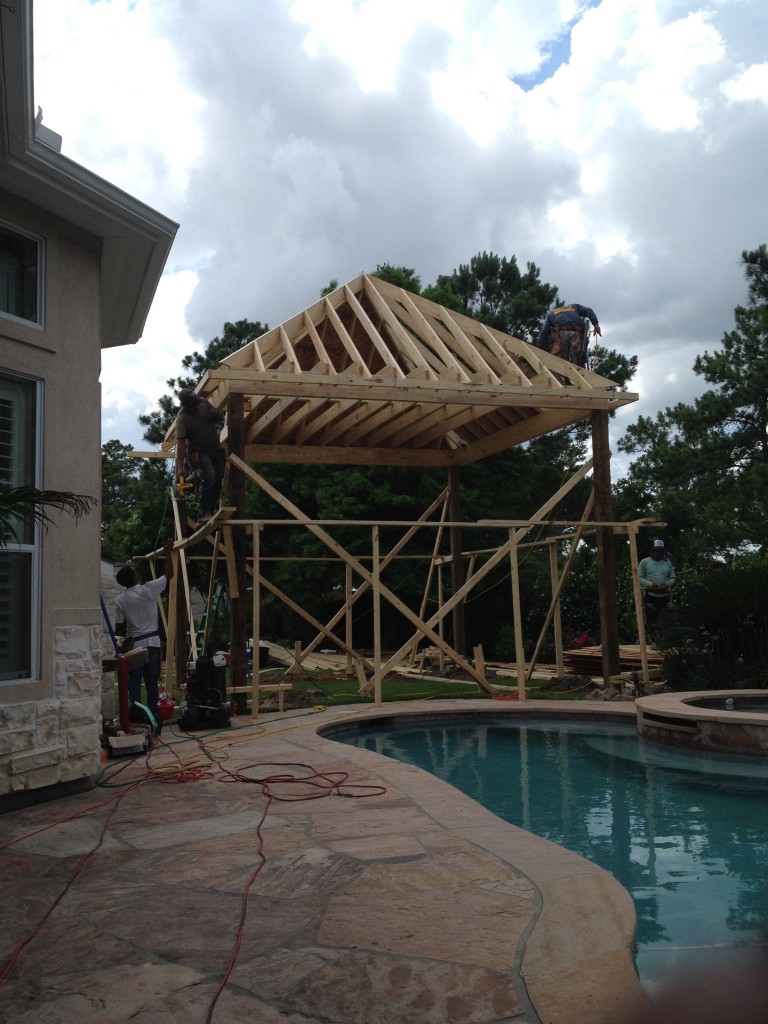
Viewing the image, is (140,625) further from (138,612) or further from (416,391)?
(416,391)

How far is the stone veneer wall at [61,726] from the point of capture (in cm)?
549

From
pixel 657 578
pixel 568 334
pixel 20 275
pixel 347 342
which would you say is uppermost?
pixel 568 334

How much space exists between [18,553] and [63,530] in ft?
1.19

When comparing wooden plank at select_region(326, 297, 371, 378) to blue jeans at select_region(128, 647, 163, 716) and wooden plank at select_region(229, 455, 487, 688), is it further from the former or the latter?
blue jeans at select_region(128, 647, 163, 716)

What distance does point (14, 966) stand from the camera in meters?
3.01

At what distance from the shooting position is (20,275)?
596 cm

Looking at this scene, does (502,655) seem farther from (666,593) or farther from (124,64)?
(124,64)

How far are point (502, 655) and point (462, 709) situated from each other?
823cm

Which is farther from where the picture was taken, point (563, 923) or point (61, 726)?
point (61, 726)

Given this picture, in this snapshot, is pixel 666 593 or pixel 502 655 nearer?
pixel 666 593

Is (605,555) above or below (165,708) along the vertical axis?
above

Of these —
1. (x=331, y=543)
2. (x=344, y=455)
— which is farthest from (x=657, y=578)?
(x=344, y=455)

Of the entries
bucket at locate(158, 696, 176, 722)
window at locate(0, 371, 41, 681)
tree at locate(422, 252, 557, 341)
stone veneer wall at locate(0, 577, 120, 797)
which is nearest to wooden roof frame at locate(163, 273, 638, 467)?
bucket at locate(158, 696, 176, 722)

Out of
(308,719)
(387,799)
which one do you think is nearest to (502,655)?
(308,719)
